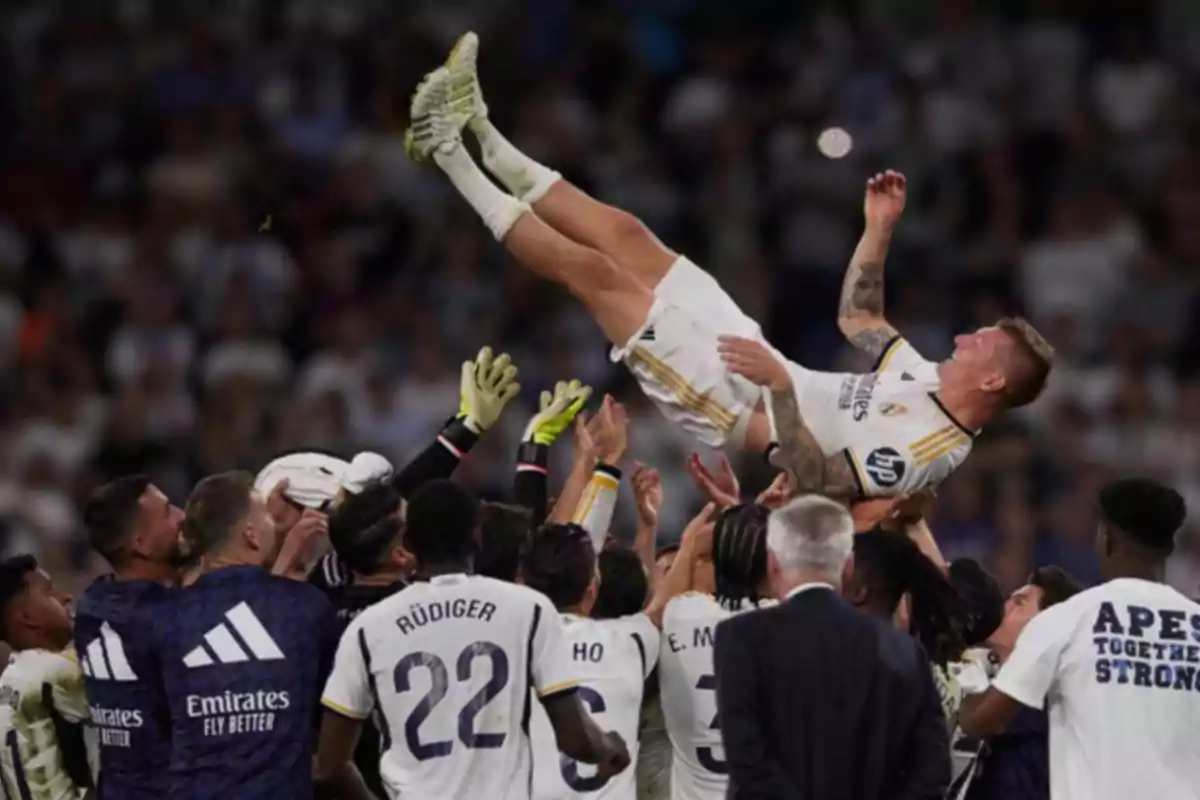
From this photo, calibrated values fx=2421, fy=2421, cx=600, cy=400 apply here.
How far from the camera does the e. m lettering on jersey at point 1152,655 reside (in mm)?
7109

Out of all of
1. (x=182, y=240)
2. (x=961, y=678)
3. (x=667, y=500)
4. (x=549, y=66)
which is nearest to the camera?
(x=961, y=678)

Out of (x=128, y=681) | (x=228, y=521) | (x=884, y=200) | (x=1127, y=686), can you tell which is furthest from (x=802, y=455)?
(x=128, y=681)

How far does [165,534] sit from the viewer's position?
779 centimetres

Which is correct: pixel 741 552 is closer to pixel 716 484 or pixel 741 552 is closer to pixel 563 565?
pixel 563 565

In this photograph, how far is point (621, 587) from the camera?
8000mm

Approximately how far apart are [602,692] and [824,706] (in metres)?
1.36

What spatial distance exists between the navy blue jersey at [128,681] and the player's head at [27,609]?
0.54 m

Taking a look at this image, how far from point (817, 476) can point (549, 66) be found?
29.5 ft

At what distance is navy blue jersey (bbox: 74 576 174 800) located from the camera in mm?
7531

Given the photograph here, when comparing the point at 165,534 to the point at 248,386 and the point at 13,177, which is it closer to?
the point at 248,386

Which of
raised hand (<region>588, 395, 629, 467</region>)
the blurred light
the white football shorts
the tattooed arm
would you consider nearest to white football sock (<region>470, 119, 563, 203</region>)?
the white football shorts

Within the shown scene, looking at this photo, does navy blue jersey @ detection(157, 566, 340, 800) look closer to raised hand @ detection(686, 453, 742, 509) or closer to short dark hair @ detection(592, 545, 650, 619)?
short dark hair @ detection(592, 545, 650, 619)

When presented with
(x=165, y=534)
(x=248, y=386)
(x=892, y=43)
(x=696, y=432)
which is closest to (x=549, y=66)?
(x=892, y=43)

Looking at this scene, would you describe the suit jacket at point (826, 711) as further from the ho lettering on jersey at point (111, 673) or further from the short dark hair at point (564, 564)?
the ho lettering on jersey at point (111, 673)
